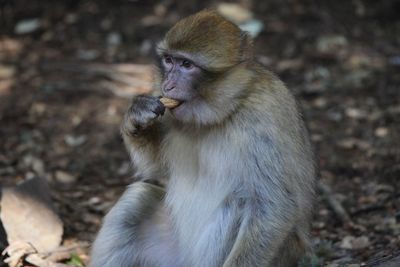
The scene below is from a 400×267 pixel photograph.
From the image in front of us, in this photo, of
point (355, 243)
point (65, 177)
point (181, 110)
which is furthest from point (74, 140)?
point (181, 110)

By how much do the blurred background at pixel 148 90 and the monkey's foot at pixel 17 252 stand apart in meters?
0.37

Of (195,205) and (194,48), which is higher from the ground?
(194,48)

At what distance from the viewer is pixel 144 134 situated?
523cm

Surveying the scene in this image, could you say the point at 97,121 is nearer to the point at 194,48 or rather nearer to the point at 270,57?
the point at 270,57

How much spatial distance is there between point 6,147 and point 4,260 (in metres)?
2.56

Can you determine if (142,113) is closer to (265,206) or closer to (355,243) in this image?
(265,206)

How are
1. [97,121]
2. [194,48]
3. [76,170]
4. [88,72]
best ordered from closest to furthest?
1. [194,48]
2. [76,170]
3. [97,121]
4. [88,72]

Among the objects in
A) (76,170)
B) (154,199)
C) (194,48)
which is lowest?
(76,170)

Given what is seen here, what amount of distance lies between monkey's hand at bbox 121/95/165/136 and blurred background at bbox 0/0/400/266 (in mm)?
1338

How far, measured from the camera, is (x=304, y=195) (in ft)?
16.3

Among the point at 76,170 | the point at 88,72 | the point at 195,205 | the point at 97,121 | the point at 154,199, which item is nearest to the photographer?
the point at 195,205

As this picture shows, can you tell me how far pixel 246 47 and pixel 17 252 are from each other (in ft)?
6.94

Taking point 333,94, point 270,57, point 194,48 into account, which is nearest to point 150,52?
point 270,57

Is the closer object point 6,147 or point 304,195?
point 304,195
